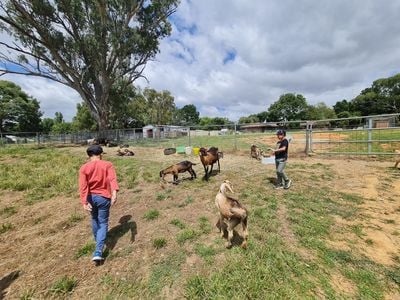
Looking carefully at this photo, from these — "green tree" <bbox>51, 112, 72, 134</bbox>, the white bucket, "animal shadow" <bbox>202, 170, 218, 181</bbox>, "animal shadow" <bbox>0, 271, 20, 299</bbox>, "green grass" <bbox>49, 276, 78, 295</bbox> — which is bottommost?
"animal shadow" <bbox>0, 271, 20, 299</bbox>

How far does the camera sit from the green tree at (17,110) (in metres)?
42.9

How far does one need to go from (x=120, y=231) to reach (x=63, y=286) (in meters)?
1.33

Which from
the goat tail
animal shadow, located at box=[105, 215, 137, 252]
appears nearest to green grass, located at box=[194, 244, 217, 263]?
the goat tail

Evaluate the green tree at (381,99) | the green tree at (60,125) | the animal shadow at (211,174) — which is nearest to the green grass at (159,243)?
the animal shadow at (211,174)

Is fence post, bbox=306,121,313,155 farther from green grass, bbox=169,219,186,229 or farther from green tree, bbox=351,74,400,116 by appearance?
green tree, bbox=351,74,400,116

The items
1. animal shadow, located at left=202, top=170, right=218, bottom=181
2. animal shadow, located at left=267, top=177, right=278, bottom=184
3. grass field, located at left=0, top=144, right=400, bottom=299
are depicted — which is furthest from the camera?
animal shadow, located at left=202, top=170, right=218, bottom=181

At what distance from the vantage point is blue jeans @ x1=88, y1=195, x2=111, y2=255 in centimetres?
311

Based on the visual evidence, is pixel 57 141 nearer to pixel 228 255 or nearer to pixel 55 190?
pixel 55 190

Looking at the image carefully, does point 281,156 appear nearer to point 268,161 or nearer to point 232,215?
point 232,215

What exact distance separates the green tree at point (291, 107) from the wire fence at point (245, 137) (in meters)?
62.2

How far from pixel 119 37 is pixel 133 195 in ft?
64.6

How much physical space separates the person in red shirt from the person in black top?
4.21 m

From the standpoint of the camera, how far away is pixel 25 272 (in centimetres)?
300

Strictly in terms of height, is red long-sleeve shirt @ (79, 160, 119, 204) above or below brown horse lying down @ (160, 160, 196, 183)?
above
